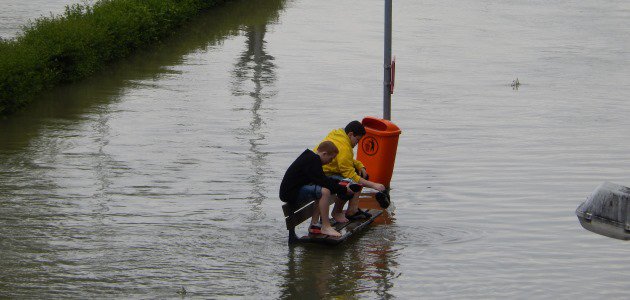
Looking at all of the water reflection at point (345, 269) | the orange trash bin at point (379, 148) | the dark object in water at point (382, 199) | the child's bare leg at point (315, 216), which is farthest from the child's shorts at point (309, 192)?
the orange trash bin at point (379, 148)

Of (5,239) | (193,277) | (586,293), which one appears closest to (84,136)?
(5,239)

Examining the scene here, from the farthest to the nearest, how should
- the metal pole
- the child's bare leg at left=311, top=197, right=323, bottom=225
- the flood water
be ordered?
1. the metal pole
2. the child's bare leg at left=311, top=197, right=323, bottom=225
3. the flood water

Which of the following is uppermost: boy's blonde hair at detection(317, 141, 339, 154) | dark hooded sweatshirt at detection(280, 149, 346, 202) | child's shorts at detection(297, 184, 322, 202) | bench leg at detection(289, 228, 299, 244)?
boy's blonde hair at detection(317, 141, 339, 154)

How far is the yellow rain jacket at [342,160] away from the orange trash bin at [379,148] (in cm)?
120

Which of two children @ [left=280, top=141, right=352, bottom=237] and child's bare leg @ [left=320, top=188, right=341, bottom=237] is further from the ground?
two children @ [left=280, top=141, right=352, bottom=237]

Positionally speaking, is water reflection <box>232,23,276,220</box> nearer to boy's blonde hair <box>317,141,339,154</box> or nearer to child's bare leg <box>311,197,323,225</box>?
child's bare leg <box>311,197,323,225</box>

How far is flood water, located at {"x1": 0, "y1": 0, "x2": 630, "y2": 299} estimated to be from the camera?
960 cm

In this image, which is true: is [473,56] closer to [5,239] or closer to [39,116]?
[39,116]

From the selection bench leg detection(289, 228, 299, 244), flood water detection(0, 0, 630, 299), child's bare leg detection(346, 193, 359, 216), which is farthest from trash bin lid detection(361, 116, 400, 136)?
bench leg detection(289, 228, 299, 244)

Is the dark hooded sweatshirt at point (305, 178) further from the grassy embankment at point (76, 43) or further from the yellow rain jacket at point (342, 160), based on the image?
the grassy embankment at point (76, 43)

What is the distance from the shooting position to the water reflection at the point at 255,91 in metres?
12.9

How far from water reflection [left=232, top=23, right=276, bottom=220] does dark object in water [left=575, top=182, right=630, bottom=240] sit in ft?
16.6

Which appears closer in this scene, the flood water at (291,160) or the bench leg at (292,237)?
the flood water at (291,160)

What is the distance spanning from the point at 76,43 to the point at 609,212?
13708 millimetres
